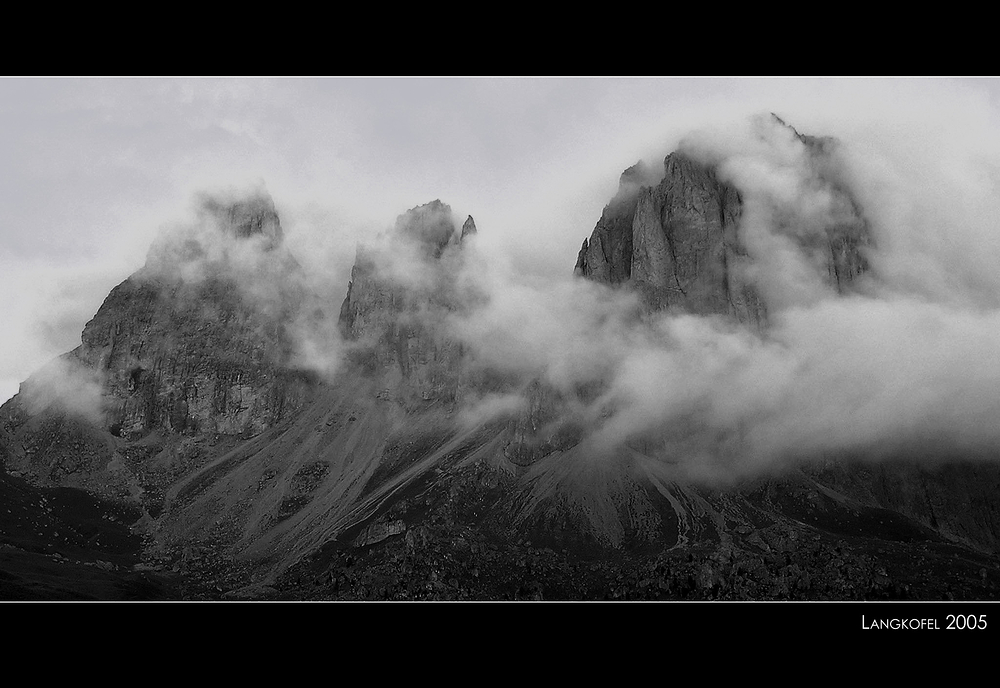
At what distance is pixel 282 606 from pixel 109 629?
233 cm

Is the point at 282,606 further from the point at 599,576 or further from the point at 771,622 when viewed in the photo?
the point at 599,576

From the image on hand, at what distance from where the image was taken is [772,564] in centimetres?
19138

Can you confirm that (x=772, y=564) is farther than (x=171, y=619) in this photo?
Yes

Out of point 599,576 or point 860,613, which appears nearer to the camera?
point 860,613
